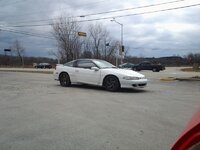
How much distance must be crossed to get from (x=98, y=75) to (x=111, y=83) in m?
0.77

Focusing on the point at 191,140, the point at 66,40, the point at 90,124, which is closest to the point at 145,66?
the point at 66,40

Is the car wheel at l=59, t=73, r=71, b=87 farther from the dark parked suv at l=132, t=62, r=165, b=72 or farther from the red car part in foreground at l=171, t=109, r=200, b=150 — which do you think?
the dark parked suv at l=132, t=62, r=165, b=72

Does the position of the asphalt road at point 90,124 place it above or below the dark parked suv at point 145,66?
below

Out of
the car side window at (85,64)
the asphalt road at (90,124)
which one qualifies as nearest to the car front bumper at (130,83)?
the car side window at (85,64)

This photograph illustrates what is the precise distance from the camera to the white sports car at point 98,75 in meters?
12.1

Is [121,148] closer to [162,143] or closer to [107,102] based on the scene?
[162,143]

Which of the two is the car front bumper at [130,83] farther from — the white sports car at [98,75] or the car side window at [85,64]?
the car side window at [85,64]

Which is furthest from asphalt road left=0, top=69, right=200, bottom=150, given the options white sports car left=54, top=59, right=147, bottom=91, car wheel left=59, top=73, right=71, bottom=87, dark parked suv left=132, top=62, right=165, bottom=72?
dark parked suv left=132, top=62, right=165, bottom=72

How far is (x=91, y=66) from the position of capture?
1330cm

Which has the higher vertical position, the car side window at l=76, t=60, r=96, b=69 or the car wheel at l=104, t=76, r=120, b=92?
the car side window at l=76, t=60, r=96, b=69

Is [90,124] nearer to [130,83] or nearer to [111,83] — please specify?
[130,83]

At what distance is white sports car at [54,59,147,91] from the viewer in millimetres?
12094

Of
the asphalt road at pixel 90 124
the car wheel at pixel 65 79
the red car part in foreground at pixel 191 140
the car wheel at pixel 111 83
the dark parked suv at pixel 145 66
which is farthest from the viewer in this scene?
the dark parked suv at pixel 145 66

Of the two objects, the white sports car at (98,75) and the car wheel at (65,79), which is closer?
the white sports car at (98,75)
